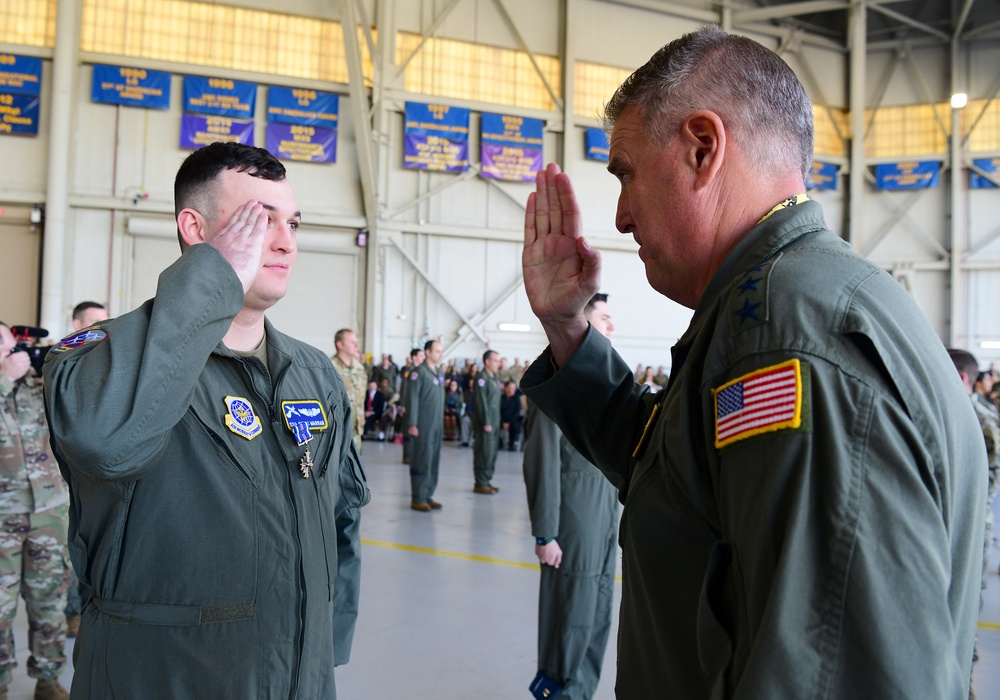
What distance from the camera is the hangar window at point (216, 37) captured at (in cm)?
1407

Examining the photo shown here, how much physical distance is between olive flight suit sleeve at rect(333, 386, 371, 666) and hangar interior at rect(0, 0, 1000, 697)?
870cm

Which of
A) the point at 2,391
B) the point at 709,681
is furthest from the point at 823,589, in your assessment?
the point at 2,391

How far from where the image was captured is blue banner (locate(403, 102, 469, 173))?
1535 centimetres

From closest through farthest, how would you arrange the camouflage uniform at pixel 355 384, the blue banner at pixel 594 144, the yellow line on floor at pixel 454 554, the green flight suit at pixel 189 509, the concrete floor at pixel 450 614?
the green flight suit at pixel 189 509 < the concrete floor at pixel 450 614 < the yellow line on floor at pixel 454 554 < the camouflage uniform at pixel 355 384 < the blue banner at pixel 594 144

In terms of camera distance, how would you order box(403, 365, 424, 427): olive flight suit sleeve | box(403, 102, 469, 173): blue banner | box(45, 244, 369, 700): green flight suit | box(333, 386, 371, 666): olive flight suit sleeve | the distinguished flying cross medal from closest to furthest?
box(45, 244, 369, 700): green flight suit → the distinguished flying cross medal → box(333, 386, 371, 666): olive flight suit sleeve → box(403, 365, 424, 427): olive flight suit sleeve → box(403, 102, 469, 173): blue banner

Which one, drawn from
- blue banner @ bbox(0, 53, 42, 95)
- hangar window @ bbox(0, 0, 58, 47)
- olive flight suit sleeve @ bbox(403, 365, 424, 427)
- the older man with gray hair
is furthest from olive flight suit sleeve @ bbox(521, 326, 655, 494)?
hangar window @ bbox(0, 0, 58, 47)

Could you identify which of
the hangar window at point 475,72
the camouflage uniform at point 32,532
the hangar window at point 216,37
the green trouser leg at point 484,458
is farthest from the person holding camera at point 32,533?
the hangar window at point 475,72

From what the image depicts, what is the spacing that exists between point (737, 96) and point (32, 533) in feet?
12.6

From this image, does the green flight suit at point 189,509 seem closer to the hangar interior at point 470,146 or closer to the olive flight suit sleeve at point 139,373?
the olive flight suit sleeve at point 139,373

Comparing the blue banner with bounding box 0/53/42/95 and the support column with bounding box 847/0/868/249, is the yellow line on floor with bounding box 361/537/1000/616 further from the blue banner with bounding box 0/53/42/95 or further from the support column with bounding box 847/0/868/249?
the support column with bounding box 847/0/868/249

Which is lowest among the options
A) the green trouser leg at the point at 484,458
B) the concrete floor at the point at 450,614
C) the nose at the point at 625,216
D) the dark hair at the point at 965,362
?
the concrete floor at the point at 450,614

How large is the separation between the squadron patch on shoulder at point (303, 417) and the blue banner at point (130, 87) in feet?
47.7

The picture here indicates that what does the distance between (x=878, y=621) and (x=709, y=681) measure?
0.25 meters

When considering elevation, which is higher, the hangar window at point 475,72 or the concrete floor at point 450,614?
the hangar window at point 475,72
